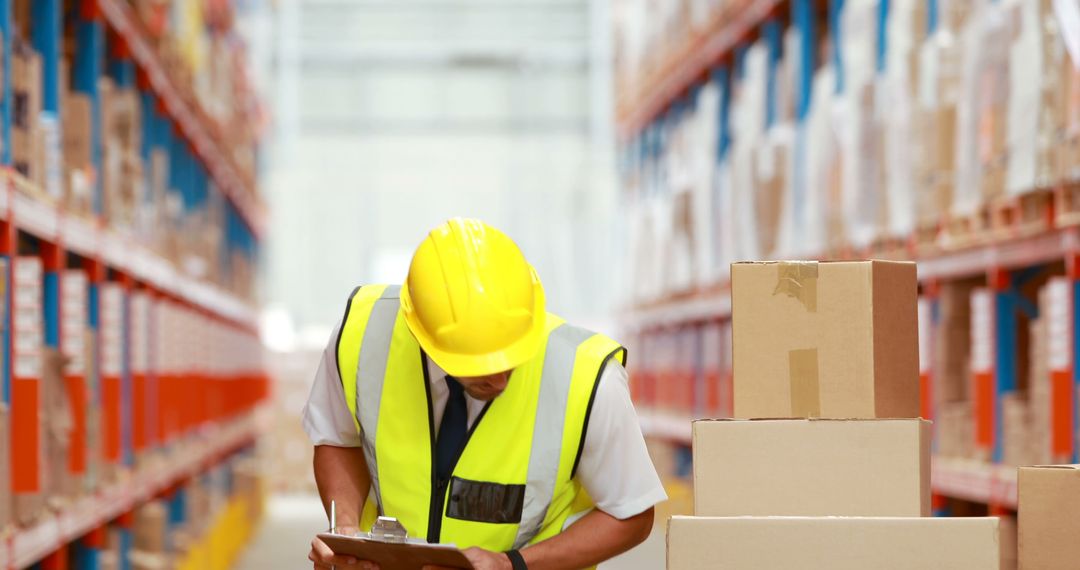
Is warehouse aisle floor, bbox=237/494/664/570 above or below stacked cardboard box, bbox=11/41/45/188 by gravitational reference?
below

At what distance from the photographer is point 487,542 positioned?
3.32 m

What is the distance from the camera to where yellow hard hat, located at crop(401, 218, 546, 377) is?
10.1 feet

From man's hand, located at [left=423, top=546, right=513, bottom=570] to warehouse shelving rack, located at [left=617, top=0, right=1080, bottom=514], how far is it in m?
2.28

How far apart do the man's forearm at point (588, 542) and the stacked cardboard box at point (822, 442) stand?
0.93ft

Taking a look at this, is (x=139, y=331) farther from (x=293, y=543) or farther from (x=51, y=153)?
(x=293, y=543)

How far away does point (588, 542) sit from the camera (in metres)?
3.28

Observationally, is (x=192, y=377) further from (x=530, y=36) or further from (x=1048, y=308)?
(x=530, y=36)

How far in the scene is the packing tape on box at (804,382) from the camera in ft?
10.2

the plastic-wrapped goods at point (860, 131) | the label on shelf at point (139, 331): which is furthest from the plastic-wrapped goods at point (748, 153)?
the label on shelf at point (139, 331)

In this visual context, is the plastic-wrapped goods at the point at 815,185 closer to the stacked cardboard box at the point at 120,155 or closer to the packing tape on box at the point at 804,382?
the stacked cardboard box at the point at 120,155

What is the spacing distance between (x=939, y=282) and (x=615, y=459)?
3.08 meters

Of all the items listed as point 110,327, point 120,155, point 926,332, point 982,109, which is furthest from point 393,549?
point 120,155

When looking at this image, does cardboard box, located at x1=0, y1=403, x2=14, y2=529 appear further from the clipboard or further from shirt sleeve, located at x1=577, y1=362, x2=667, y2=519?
shirt sleeve, located at x1=577, y1=362, x2=667, y2=519

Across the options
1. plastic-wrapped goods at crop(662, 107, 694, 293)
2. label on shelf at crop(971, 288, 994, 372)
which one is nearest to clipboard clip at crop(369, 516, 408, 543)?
label on shelf at crop(971, 288, 994, 372)
